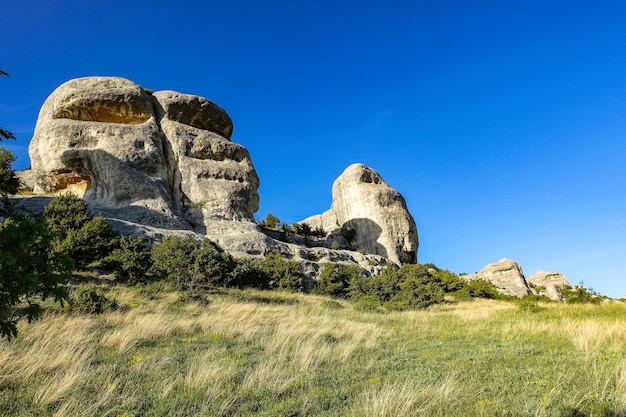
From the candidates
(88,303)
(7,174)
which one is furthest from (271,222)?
(88,303)

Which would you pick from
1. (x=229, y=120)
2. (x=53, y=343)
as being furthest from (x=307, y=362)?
(x=229, y=120)

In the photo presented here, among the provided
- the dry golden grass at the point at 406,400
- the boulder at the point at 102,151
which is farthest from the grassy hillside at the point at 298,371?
the boulder at the point at 102,151

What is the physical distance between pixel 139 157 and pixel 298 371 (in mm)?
34294

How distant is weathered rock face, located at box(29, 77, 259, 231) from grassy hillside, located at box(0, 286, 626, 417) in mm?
25412

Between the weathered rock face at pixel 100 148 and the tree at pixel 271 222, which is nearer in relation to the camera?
the weathered rock face at pixel 100 148

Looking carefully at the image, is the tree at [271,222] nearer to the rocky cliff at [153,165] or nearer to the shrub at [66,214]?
the rocky cliff at [153,165]

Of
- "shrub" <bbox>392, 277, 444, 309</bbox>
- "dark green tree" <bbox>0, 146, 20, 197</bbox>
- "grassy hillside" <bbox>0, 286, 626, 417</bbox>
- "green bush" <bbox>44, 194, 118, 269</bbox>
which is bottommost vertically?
"grassy hillside" <bbox>0, 286, 626, 417</bbox>

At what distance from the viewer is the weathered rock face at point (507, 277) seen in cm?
4472

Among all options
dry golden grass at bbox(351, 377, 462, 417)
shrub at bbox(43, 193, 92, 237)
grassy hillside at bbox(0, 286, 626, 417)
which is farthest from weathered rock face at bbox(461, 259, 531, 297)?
dry golden grass at bbox(351, 377, 462, 417)

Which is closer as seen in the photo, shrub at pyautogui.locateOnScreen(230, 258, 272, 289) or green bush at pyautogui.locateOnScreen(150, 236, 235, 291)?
green bush at pyautogui.locateOnScreen(150, 236, 235, 291)

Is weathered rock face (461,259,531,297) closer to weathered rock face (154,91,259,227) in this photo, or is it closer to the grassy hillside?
weathered rock face (154,91,259,227)

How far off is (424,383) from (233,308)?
9887 mm

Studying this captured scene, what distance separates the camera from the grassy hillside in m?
4.36

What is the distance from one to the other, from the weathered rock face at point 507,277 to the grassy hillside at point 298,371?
131 ft
